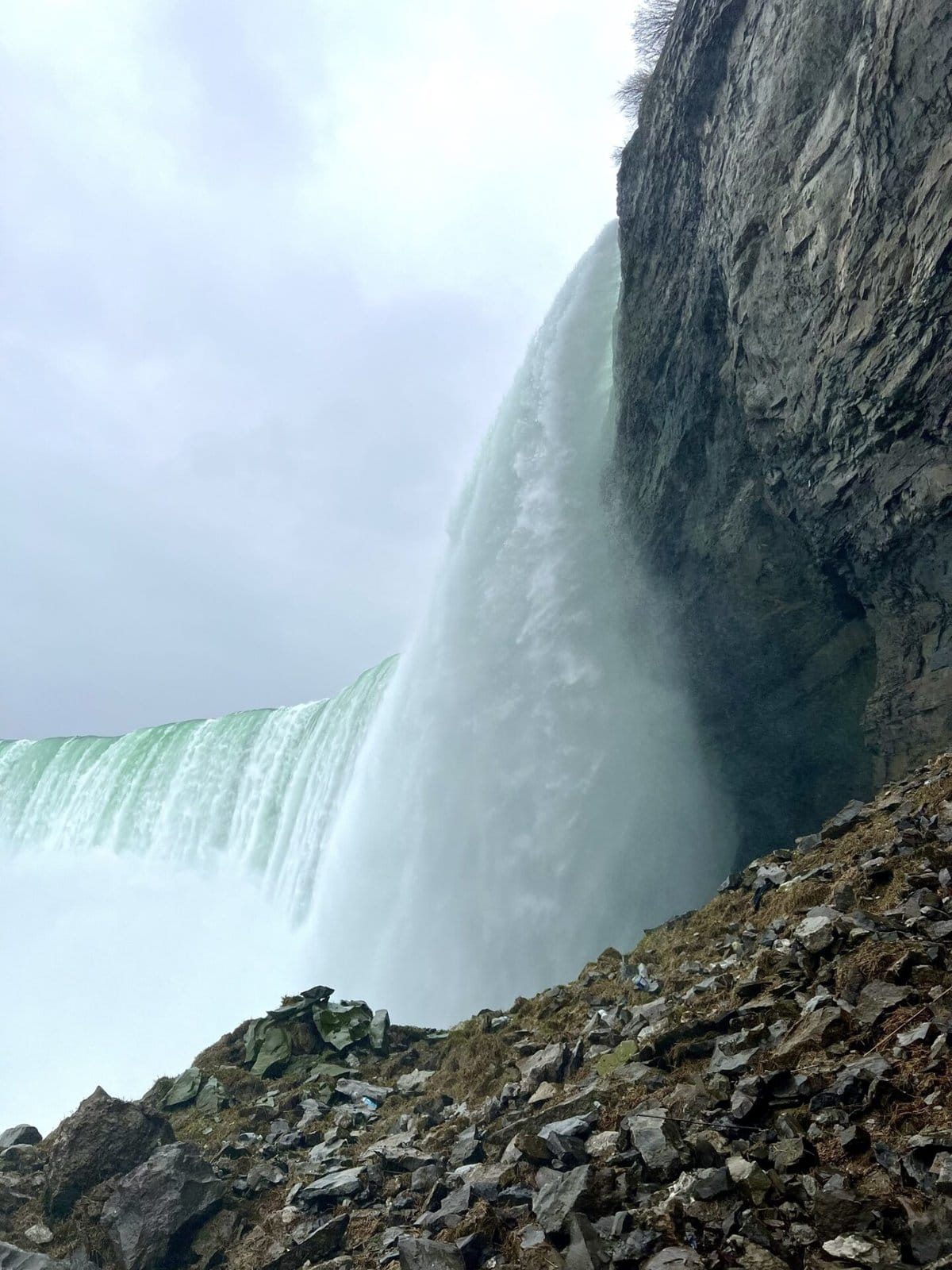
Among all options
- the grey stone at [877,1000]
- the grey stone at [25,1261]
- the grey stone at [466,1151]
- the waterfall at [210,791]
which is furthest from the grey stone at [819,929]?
the waterfall at [210,791]

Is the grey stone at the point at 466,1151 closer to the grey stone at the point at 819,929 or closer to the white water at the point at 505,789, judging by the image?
the grey stone at the point at 819,929

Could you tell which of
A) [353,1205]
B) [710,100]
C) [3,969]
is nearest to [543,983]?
[353,1205]

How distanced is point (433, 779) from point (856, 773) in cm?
889

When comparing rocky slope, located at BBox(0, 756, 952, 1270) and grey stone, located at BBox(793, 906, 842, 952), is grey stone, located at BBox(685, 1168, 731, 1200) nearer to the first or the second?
rocky slope, located at BBox(0, 756, 952, 1270)

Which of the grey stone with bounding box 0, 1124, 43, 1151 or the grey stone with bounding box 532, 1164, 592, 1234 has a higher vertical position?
the grey stone with bounding box 0, 1124, 43, 1151

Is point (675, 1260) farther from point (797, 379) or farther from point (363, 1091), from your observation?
point (797, 379)

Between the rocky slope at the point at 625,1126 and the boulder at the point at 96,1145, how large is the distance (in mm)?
18

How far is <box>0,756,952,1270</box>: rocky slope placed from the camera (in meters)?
4.02

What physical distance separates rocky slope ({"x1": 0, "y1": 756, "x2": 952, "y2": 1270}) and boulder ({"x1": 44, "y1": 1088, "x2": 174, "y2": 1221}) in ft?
0.06

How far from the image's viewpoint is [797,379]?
13.3 m

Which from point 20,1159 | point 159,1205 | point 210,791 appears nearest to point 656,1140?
point 159,1205

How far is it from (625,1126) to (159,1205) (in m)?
4.05

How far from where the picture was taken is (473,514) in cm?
2100

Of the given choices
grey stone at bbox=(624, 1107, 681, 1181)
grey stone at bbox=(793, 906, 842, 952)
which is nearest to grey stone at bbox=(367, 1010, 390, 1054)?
grey stone at bbox=(793, 906, 842, 952)
